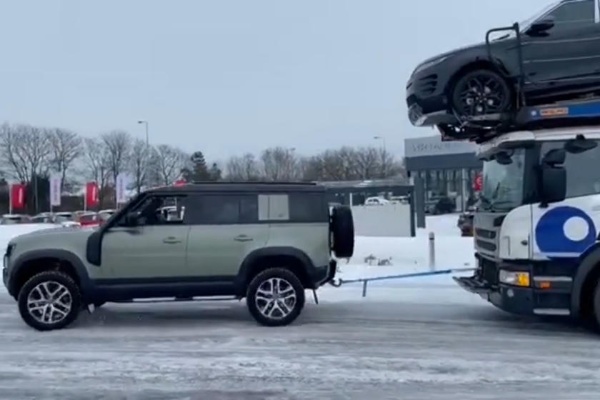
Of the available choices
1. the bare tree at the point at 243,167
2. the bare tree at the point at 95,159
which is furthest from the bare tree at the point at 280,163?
the bare tree at the point at 95,159

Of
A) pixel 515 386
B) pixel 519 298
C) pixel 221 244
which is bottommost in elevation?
pixel 515 386

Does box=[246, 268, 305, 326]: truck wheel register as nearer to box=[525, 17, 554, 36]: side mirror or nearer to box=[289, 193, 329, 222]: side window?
box=[289, 193, 329, 222]: side window

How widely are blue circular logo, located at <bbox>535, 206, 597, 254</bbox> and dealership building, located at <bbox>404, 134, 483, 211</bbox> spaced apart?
4807 cm

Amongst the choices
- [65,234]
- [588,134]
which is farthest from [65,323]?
[588,134]

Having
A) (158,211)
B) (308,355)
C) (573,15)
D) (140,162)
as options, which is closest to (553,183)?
(573,15)

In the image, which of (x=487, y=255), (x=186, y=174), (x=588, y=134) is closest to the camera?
(x=588, y=134)

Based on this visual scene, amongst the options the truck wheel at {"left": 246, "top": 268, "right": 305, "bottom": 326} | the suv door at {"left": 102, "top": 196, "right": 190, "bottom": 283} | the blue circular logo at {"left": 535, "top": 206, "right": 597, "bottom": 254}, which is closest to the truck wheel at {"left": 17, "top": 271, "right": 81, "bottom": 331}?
the suv door at {"left": 102, "top": 196, "right": 190, "bottom": 283}

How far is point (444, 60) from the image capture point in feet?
30.6

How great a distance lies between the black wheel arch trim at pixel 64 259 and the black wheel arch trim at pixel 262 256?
1.86 m

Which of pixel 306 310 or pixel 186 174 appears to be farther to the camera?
pixel 186 174

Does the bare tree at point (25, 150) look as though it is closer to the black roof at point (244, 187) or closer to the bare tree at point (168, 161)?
the bare tree at point (168, 161)

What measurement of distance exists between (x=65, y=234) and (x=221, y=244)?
1974 millimetres

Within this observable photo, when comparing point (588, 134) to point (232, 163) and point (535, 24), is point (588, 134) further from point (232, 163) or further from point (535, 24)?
point (232, 163)

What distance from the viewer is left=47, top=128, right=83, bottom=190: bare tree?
97.1 m
